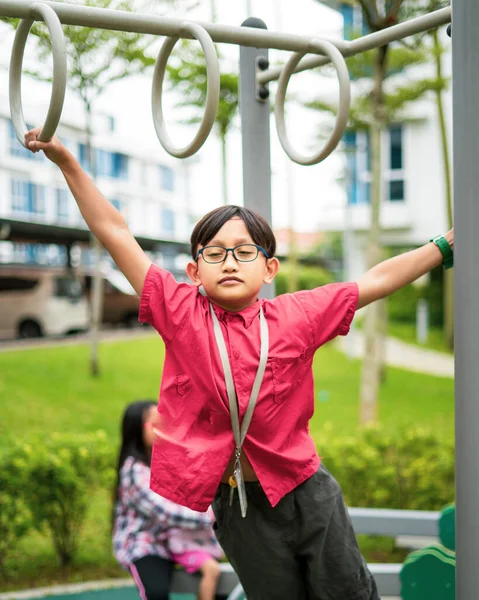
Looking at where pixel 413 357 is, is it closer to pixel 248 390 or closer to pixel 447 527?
pixel 447 527

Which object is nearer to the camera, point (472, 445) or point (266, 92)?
point (472, 445)

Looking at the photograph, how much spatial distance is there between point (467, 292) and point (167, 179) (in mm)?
28767

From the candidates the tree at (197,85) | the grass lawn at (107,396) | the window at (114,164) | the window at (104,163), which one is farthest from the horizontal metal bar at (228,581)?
the window at (114,164)


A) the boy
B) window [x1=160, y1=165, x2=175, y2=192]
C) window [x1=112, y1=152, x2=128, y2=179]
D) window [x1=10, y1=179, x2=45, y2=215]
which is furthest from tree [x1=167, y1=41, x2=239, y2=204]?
window [x1=160, y1=165, x2=175, y2=192]

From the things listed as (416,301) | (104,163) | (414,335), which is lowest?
(414,335)

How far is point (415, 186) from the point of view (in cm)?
1602

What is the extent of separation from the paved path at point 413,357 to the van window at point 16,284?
5442 millimetres

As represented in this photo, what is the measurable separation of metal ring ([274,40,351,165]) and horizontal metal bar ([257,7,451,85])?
17cm

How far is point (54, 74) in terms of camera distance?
136cm

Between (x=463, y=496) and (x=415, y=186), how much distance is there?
49.9ft

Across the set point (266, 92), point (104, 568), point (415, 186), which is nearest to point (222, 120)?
point (104, 568)

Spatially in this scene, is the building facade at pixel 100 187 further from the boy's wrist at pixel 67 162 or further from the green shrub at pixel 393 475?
the boy's wrist at pixel 67 162

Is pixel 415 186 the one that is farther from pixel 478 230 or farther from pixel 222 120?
pixel 478 230

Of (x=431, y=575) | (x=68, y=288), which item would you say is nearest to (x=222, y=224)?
(x=431, y=575)
